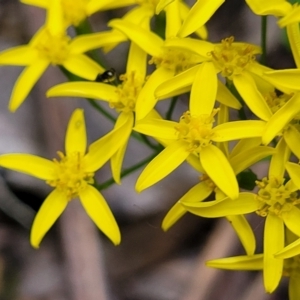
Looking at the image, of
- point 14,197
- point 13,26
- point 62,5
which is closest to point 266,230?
point 62,5

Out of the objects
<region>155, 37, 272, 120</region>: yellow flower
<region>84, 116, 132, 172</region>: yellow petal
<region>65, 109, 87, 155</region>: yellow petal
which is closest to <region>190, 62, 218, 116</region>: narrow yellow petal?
<region>155, 37, 272, 120</region>: yellow flower

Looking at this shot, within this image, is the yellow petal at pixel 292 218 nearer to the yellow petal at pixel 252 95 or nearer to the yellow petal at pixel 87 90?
the yellow petal at pixel 252 95

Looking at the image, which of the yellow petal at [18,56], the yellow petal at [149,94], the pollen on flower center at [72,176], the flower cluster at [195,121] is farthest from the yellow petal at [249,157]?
the yellow petal at [18,56]

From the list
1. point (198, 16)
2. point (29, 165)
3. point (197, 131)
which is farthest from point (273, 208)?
point (29, 165)

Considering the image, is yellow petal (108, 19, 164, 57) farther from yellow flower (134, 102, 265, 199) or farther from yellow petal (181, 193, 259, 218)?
yellow petal (181, 193, 259, 218)

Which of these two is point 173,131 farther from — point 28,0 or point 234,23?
point 234,23
